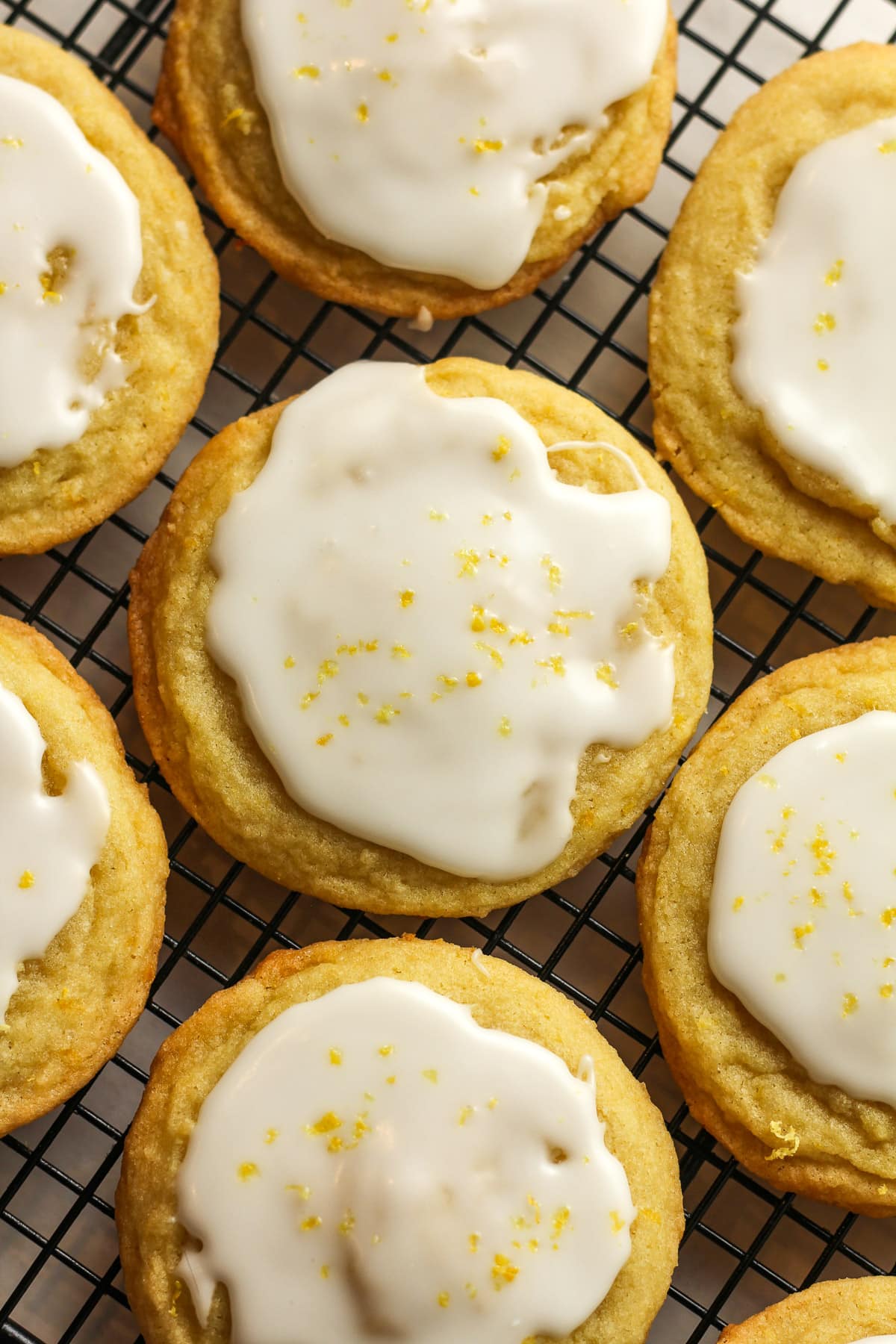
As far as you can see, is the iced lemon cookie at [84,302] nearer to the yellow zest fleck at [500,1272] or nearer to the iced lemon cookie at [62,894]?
the iced lemon cookie at [62,894]

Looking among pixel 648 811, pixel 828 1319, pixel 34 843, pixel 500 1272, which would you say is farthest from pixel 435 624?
pixel 828 1319

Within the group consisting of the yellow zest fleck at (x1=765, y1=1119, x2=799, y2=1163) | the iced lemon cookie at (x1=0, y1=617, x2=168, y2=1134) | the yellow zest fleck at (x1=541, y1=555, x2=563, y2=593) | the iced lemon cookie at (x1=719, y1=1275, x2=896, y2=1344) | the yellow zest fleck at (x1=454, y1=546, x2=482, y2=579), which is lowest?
the iced lemon cookie at (x1=0, y1=617, x2=168, y2=1134)

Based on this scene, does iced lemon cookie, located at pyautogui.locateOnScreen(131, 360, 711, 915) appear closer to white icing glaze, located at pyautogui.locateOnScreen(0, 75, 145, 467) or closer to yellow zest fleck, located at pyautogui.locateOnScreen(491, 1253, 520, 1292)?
white icing glaze, located at pyautogui.locateOnScreen(0, 75, 145, 467)

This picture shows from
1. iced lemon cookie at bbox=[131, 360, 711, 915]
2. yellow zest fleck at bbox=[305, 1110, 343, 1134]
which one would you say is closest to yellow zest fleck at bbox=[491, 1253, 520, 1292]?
yellow zest fleck at bbox=[305, 1110, 343, 1134]

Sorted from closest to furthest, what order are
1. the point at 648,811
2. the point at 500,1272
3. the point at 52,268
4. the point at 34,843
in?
the point at 500,1272 → the point at 34,843 → the point at 52,268 → the point at 648,811

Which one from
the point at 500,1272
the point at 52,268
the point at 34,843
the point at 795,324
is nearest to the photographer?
the point at 500,1272

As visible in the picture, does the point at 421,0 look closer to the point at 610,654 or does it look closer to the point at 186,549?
the point at 186,549

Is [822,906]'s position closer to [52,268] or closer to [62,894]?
[62,894]

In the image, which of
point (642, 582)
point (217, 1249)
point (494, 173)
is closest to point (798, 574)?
point (642, 582)
